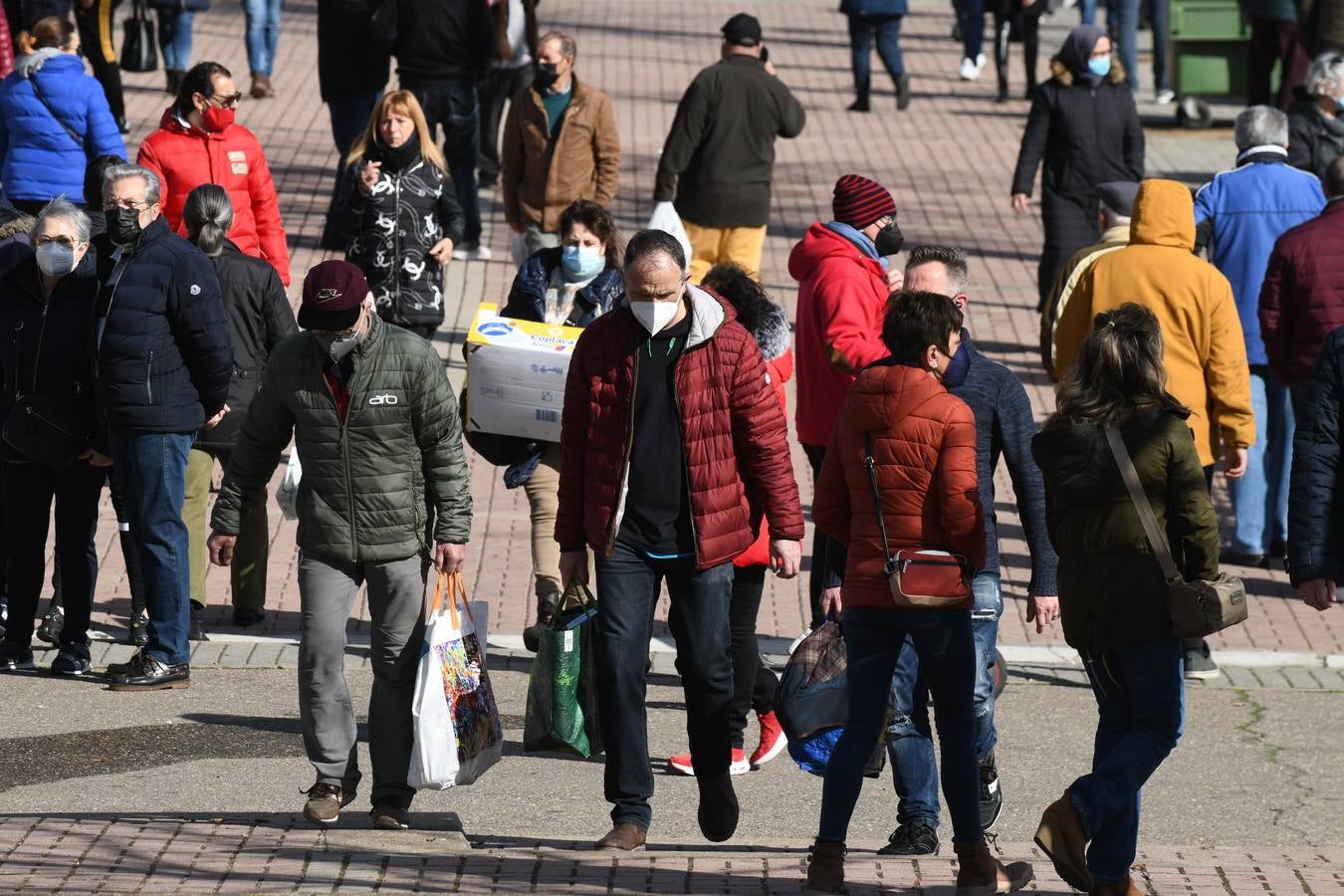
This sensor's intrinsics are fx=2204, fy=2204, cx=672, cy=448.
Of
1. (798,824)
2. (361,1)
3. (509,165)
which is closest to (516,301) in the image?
(798,824)

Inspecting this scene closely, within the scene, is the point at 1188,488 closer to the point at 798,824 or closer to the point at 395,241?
the point at 798,824

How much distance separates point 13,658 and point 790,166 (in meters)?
11.9

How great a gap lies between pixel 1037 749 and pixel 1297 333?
8.02 feet

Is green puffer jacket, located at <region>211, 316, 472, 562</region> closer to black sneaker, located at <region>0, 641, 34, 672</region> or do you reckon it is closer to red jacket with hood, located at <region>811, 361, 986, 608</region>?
red jacket with hood, located at <region>811, 361, 986, 608</region>

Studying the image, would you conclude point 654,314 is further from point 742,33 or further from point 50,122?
point 742,33

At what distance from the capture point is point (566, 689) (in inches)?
254

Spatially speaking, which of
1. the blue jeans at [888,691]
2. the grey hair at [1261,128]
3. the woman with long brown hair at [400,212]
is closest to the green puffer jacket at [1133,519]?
the blue jeans at [888,691]

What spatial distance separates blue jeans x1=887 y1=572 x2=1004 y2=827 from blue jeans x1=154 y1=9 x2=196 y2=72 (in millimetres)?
15809

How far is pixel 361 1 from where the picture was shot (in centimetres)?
1510

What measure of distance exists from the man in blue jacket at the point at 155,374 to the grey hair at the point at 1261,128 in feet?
16.0

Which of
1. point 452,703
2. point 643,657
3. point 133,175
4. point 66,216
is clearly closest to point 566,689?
point 643,657

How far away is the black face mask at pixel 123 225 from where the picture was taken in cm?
809

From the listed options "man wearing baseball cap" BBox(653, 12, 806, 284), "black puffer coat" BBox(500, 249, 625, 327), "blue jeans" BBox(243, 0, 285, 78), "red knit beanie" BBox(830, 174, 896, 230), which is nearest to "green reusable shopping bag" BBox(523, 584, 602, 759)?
"black puffer coat" BBox(500, 249, 625, 327)

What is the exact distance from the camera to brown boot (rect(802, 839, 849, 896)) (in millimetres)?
5785
